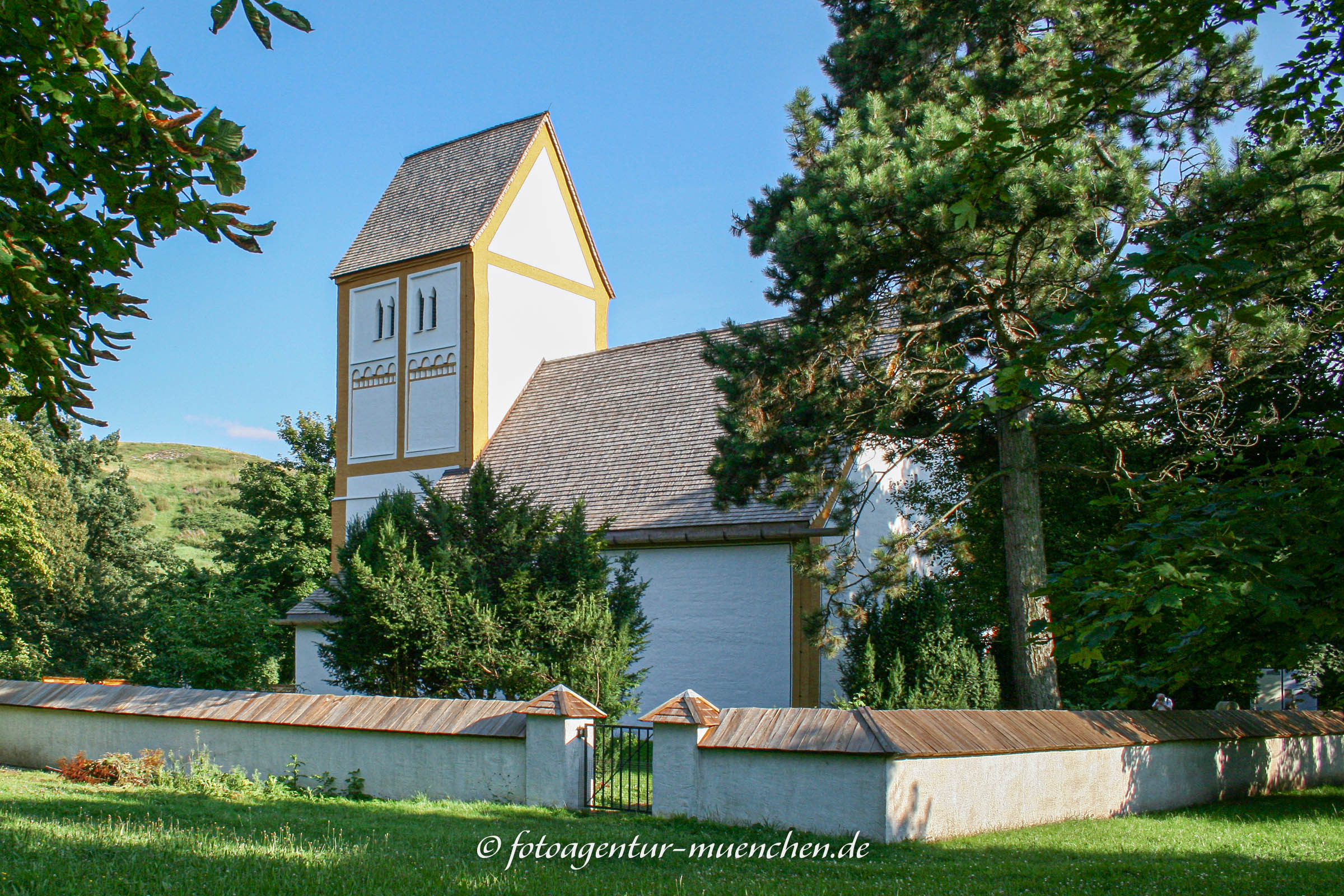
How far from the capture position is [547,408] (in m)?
25.5

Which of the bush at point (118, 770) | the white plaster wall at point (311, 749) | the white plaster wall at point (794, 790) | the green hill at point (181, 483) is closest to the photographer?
the white plaster wall at point (794, 790)

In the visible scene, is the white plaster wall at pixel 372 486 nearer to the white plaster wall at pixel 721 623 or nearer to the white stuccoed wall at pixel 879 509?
the white plaster wall at pixel 721 623

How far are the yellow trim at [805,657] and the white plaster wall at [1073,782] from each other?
19.6ft

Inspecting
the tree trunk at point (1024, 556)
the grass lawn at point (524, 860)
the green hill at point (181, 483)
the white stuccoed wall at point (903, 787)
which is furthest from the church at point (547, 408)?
the green hill at point (181, 483)

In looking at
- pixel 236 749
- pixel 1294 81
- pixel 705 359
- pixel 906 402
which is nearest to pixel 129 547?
pixel 236 749

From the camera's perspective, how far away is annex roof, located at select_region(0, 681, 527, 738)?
11445 millimetres

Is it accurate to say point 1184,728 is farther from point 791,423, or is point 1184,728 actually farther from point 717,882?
point 717,882

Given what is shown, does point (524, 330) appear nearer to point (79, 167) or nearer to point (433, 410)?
point (433, 410)

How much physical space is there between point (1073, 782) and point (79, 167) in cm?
976

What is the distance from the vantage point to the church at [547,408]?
18172mm

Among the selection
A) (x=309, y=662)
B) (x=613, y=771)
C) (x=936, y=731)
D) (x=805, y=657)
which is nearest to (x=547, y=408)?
(x=309, y=662)

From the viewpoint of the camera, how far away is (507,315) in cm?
2652

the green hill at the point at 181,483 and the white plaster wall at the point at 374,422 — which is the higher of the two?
the green hill at the point at 181,483

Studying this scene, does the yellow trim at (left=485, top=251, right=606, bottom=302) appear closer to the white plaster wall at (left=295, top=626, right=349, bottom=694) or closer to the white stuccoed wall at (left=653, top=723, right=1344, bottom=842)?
the white plaster wall at (left=295, top=626, right=349, bottom=694)
